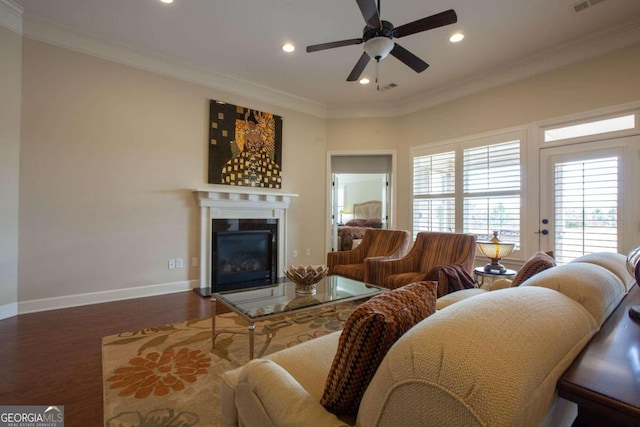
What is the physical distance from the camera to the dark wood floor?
1748 millimetres

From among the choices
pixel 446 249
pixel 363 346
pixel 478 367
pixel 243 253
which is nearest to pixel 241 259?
pixel 243 253

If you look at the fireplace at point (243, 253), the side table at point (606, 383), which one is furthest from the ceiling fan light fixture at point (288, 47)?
the side table at point (606, 383)

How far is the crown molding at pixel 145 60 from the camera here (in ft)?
10.5

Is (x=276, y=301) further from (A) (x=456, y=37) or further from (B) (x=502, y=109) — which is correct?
(B) (x=502, y=109)

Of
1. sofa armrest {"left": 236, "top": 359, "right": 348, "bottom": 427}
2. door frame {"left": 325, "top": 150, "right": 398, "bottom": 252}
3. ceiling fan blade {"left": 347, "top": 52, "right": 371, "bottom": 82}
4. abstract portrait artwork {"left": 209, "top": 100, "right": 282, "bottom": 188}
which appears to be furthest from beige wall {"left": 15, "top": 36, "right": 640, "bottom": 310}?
sofa armrest {"left": 236, "top": 359, "right": 348, "bottom": 427}

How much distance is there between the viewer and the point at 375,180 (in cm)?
777

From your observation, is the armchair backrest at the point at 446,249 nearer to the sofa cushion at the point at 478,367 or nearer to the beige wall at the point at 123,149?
the beige wall at the point at 123,149

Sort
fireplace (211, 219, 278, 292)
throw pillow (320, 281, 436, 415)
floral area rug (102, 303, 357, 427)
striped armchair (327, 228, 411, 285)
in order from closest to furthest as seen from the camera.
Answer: throw pillow (320, 281, 436, 415)
floral area rug (102, 303, 357, 427)
striped armchair (327, 228, 411, 285)
fireplace (211, 219, 278, 292)

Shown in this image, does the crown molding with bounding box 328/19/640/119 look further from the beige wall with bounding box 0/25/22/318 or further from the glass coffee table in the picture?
the beige wall with bounding box 0/25/22/318

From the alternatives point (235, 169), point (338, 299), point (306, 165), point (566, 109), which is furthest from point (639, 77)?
point (235, 169)

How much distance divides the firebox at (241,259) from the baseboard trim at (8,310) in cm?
198

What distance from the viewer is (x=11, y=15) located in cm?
297

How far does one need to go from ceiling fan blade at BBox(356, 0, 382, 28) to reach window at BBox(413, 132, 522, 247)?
2772 millimetres

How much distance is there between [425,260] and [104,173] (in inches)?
154
